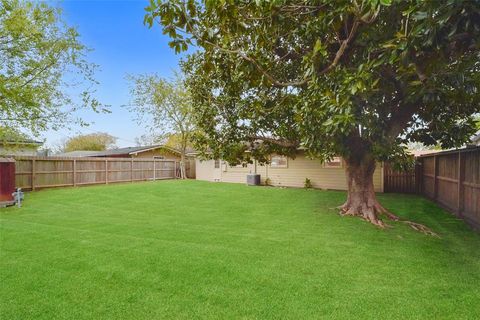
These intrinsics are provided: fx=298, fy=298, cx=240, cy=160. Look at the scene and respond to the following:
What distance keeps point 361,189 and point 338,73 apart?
4224mm

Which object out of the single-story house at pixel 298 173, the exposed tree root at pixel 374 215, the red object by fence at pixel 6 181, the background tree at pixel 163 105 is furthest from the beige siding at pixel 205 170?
the exposed tree root at pixel 374 215

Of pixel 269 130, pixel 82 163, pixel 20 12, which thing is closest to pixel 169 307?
pixel 269 130

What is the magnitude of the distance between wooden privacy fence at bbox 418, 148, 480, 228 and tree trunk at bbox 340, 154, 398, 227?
1660 millimetres

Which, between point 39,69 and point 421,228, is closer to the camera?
point 421,228

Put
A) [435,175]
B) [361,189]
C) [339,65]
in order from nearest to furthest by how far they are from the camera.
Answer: [339,65] → [361,189] → [435,175]

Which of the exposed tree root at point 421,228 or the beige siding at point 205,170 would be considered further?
the beige siding at point 205,170

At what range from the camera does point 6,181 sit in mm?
9602

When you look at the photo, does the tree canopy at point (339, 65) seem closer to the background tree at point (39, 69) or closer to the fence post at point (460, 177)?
the fence post at point (460, 177)

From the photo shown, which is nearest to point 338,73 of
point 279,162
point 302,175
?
point 302,175

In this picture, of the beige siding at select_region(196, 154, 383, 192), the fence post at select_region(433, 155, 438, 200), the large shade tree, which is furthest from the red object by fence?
the fence post at select_region(433, 155, 438, 200)

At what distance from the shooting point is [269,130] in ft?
30.8

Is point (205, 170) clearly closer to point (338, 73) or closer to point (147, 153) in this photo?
point (147, 153)

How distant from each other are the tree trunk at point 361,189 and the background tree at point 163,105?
656 inches

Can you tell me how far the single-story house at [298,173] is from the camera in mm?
15234
